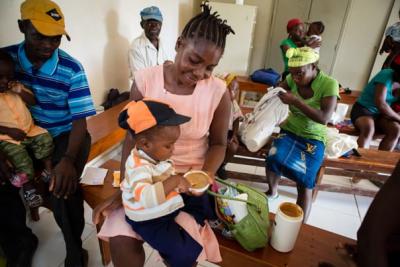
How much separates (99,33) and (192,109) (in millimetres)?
1951

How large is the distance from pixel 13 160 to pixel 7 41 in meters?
0.87

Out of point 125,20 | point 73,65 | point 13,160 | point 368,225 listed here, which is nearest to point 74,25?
point 125,20

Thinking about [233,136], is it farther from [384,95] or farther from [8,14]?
[8,14]

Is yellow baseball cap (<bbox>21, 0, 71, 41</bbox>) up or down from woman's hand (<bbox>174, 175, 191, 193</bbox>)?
up

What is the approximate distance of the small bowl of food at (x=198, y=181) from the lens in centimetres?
93

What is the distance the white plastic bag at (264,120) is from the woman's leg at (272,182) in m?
0.31

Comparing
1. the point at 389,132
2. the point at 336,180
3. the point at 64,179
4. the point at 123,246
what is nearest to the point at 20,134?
the point at 64,179

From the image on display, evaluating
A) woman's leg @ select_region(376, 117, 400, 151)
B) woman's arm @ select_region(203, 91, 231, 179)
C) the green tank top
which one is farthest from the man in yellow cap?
woman's leg @ select_region(376, 117, 400, 151)

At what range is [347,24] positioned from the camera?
477 cm

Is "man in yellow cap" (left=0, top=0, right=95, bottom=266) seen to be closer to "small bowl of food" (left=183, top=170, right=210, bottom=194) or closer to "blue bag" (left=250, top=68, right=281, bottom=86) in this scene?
"small bowl of food" (left=183, top=170, right=210, bottom=194)

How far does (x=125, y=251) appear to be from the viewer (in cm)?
99

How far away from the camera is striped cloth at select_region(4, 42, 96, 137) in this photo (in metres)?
1.31

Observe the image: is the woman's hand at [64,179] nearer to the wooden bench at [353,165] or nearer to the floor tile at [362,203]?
the wooden bench at [353,165]

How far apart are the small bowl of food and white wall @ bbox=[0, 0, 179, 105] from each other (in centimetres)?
158
